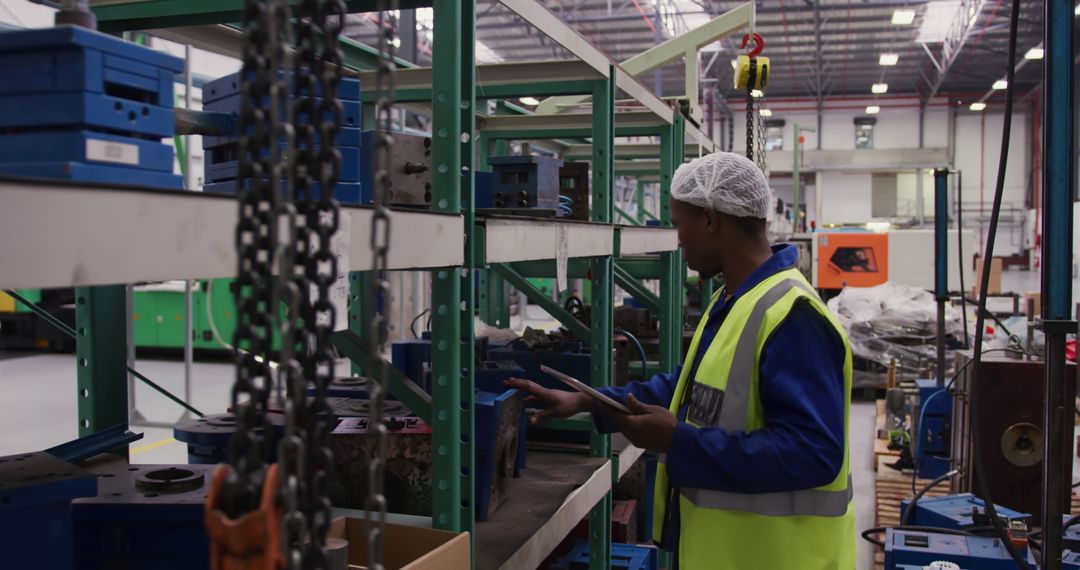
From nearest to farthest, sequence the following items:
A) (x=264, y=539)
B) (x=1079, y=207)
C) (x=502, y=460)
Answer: (x=264, y=539)
(x=502, y=460)
(x=1079, y=207)

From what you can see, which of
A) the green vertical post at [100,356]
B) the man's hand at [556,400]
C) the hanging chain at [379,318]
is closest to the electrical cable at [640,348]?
the man's hand at [556,400]

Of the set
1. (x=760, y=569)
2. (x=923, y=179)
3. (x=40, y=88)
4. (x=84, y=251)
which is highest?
(x=923, y=179)

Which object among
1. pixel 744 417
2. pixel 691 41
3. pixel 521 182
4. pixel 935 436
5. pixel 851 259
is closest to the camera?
pixel 744 417

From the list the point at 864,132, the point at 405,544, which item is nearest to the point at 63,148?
the point at 405,544

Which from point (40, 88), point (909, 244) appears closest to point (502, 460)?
point (40, 88)

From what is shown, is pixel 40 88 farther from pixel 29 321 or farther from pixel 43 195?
pixel 29 321

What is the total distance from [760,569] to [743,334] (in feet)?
1.92

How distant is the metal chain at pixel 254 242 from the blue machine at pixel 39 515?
2.63 ft

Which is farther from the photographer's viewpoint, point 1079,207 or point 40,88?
point 1079,207

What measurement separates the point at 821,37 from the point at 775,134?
7.03m

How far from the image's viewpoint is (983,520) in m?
3.61

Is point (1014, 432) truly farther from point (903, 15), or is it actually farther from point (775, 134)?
point (775, 134)

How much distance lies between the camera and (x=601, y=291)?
129 inches

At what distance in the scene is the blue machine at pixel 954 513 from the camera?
3623mm
